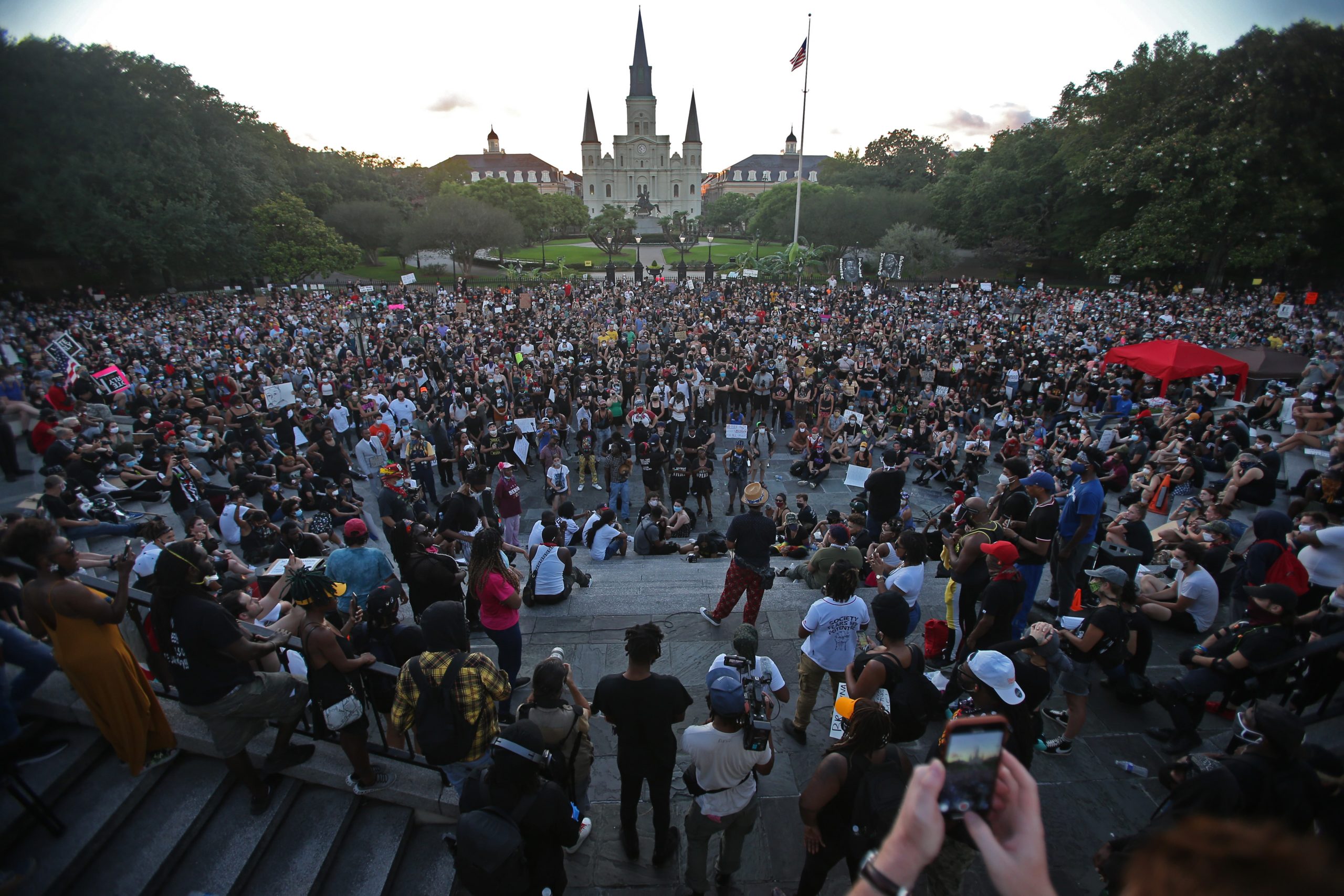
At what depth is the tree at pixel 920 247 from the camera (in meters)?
48.2

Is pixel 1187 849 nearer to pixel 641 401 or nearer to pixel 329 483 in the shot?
pixel 329 483

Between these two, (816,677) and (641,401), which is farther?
(641,401)

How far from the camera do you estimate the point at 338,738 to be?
3721 millimetres

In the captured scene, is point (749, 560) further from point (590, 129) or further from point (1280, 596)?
point (590, 129)

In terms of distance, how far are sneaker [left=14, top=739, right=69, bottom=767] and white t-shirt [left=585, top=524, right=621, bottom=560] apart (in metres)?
6.16

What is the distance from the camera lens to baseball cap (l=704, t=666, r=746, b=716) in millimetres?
3303

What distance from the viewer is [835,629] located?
4.53 metres

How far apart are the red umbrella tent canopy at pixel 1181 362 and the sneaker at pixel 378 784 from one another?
17.6m

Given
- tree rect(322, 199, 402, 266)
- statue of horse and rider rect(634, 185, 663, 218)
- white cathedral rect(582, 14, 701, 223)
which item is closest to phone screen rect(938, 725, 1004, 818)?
tree rect(322, 199, 402, 266)

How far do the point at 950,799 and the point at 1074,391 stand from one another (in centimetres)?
1886

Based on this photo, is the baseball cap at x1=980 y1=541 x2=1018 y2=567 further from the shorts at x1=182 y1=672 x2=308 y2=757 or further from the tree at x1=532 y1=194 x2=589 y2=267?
the tree at x1=532 y1=194 x2=589 y2=267

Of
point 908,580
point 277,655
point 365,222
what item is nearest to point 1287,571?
point 908,580

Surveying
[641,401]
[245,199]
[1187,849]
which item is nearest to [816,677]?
[1187,849]

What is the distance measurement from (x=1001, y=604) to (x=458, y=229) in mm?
55604
